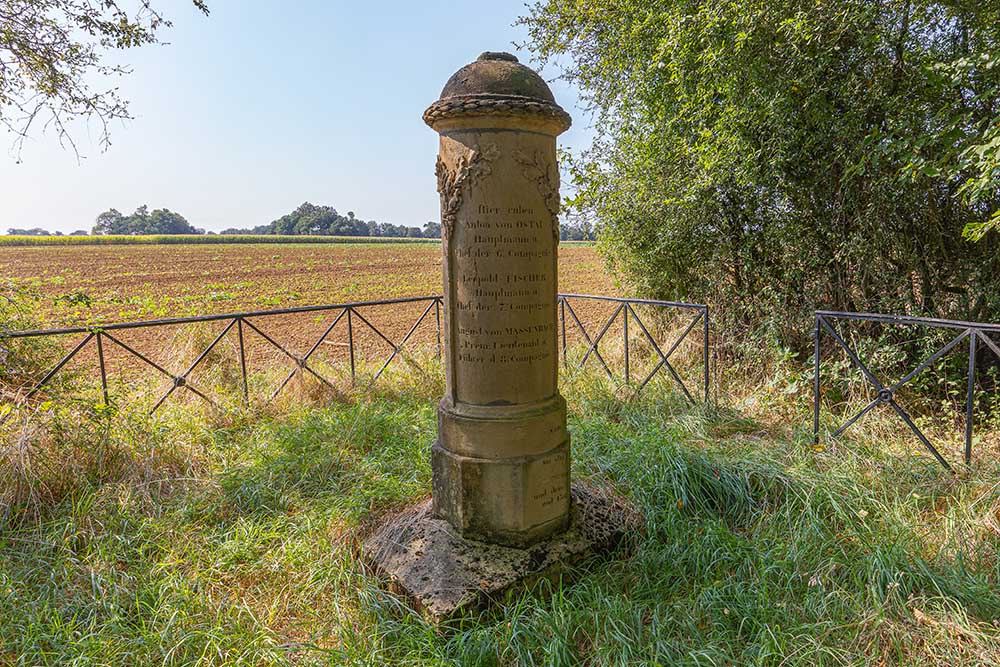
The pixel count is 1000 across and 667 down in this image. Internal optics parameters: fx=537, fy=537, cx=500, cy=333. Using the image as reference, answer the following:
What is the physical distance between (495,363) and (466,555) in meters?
1.02

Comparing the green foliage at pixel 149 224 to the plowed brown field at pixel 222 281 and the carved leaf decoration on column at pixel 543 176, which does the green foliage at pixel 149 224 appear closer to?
the plowed brown field at pixel 222 281

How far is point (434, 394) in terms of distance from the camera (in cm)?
632

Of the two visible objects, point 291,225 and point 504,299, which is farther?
point 291,225

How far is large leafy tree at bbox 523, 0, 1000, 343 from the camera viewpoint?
4.31m

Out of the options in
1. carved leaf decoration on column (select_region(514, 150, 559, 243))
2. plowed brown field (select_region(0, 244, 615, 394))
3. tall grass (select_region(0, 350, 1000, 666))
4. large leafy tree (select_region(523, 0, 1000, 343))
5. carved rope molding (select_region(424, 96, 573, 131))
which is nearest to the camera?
tall grass (select_region(0, 350, 1000, 666))

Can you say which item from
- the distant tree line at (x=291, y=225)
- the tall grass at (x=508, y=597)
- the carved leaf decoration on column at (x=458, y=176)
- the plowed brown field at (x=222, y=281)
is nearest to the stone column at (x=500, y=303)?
the carved leaf decoration on column at (x=458, y=176)

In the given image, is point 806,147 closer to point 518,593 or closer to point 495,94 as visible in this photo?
point 495,94

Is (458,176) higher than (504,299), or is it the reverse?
(458,176)

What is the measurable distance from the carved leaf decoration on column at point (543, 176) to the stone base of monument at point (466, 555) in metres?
1.72

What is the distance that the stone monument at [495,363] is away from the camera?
2.68 metres

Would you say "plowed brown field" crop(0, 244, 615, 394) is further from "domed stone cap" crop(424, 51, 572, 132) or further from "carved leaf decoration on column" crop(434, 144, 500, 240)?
"domed stone cap" crop(424, 51, 572, 132)

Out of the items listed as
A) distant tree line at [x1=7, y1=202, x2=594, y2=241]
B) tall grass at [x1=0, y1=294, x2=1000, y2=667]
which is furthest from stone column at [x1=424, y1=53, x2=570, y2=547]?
distant tree line at [x1=7, y1=202, x2=594, y2=241]

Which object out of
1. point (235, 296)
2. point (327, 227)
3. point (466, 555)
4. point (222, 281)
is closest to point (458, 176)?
point (466, 555)

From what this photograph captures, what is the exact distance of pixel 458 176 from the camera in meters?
2.72
